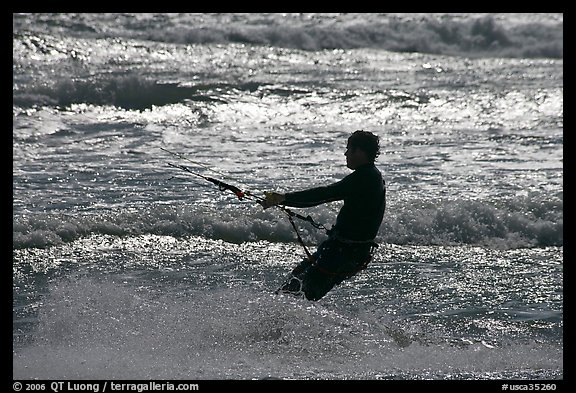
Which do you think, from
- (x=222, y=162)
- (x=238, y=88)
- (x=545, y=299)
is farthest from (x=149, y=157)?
(x=545, y=299)

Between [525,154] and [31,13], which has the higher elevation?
[31,13]

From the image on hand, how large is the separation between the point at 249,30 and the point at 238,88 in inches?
240

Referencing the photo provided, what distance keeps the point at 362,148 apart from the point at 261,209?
4.72 m

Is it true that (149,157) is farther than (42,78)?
No

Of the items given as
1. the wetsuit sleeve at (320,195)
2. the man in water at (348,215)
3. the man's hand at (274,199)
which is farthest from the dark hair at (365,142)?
the man's hand at (274,199)

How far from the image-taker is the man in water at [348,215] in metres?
7.30

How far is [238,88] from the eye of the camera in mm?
19984

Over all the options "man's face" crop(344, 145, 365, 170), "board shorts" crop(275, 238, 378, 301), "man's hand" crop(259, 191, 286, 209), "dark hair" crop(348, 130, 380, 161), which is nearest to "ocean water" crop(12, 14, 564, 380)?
"board shorts" crop(275, 238, 378, 301)

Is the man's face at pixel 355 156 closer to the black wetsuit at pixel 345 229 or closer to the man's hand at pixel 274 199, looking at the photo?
the black wetsuit at pixel 345 229

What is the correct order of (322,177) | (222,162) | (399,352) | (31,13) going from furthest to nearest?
(31,13) → (222,162) → (322,177) → (399,352)

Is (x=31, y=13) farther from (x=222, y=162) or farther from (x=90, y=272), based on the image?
(x=90, y=272)

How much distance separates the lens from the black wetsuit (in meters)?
7.31

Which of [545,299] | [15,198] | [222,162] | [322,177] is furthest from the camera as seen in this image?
[222,162]

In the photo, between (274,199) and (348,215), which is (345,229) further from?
(274,199)
